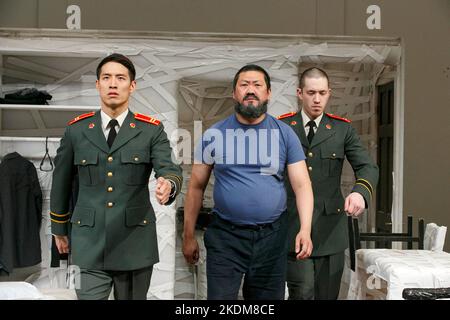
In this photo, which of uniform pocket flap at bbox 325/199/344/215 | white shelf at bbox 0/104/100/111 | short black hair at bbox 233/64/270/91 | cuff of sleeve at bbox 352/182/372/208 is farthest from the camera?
white shelf at bbox 0/104/100/111

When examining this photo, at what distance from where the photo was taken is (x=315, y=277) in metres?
2.95

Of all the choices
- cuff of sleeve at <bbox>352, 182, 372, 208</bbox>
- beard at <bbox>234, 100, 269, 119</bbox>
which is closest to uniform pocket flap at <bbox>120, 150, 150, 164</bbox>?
beard at <bbox>234, 100, 269, 119</bbox>

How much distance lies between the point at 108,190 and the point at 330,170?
3.02 feet

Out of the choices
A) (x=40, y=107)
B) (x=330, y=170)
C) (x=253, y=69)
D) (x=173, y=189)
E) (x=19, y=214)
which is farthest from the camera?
(x=19, y=214)

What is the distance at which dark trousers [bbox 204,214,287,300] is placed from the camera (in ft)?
8.64

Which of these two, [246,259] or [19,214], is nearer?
[246,259]

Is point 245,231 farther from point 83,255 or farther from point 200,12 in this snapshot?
point 200,12

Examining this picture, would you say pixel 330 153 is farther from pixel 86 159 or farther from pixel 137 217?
pixel 86 159

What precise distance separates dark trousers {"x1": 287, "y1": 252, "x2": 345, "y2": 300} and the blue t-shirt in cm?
36

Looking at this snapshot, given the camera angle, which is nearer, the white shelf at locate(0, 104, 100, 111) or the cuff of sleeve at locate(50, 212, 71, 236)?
the cuff of sleeve at locate(50, 212, 71, 236)

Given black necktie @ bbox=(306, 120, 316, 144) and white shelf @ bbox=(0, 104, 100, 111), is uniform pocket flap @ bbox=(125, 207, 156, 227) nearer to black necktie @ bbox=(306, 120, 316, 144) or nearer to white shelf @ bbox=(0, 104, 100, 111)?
white shelf @ bbox=(0, 104, 100, 111)

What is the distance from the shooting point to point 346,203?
2777 mm

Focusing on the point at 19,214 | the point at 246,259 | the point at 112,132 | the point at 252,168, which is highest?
the point at 112,132

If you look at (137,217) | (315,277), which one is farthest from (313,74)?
(137,217)
